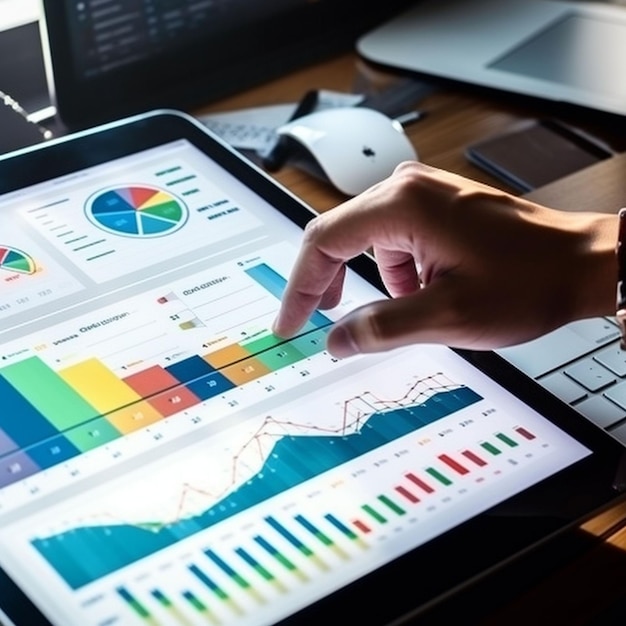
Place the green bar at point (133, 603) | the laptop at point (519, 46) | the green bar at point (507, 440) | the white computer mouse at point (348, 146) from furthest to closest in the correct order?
the laptop at point (519, 46)
the white computer mouse at point (348, 146)
the green bar at point (507, 440)
the green bar at point (133, 603)

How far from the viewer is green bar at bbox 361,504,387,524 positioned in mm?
641

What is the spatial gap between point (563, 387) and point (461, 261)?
129mm

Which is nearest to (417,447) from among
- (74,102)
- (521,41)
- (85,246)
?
(85,246)

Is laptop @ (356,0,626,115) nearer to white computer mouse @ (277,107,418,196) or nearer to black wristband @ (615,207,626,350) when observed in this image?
white computer mouse @ (277,107,418,196)

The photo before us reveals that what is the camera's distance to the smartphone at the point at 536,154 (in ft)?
3.34

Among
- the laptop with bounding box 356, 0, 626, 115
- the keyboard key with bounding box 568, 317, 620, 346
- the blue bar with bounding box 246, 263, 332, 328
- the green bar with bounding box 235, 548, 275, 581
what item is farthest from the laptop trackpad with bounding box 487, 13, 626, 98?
the green bar with bounding box 235, 548, 275, 581

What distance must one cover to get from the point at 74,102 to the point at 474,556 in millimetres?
587

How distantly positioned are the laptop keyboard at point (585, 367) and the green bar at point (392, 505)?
0.54 ft

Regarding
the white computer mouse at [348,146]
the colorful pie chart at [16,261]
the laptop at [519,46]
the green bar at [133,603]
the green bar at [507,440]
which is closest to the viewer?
the green bar at [133,603]

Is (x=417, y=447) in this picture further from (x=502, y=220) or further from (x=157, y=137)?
(x=157, y=137)

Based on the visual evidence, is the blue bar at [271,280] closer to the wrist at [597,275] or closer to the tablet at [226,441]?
the tablet at [226,441]

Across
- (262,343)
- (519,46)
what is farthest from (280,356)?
(519,46)

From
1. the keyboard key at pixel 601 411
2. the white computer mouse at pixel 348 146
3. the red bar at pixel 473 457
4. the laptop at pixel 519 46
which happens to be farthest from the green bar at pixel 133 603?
the laptop at pixel 519 46

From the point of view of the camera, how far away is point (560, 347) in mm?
817
